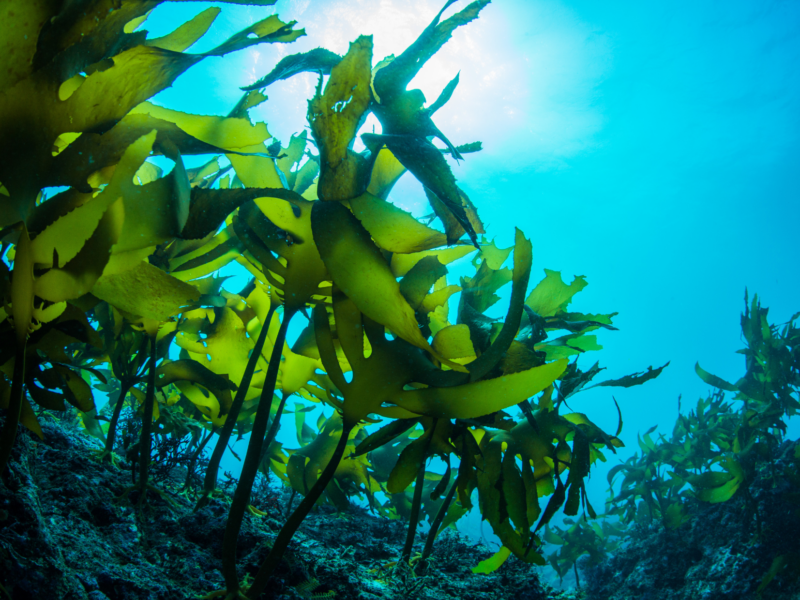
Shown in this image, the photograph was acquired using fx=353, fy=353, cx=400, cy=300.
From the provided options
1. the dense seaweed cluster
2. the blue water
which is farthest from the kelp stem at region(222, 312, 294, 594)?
the blue water

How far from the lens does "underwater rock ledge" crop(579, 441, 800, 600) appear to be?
252 cm

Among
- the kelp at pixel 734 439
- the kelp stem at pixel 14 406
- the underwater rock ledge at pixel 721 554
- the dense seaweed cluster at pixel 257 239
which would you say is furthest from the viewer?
the kelp at pixel 734 439

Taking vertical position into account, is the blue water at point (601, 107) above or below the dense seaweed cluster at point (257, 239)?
above

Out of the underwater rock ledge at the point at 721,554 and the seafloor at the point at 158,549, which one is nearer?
the seafloor at the point at 158,549

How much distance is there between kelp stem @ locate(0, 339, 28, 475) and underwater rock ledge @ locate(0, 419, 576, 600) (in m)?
A: 0.13

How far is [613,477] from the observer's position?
366 cm

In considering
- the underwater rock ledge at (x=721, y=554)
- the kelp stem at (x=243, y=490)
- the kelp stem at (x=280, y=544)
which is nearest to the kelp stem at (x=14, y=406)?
the kelp stem at (x=243, y=490)

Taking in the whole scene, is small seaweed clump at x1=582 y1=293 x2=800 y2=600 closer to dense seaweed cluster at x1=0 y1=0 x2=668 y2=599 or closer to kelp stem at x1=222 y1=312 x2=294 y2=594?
dense seaweed cluster at x1=0 y1=0 x2=668 y2=599

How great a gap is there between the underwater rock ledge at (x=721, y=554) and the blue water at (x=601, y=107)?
38.6 ft

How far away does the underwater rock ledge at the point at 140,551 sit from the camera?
23.0 inches

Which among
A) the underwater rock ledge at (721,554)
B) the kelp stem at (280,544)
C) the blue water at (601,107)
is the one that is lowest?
the underwater rock ledge at (721,554)

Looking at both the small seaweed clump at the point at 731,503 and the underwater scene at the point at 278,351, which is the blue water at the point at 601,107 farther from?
the underwater scene at the point at 278,351

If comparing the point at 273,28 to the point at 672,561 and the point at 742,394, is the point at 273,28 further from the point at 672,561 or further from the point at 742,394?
the point at 742,394

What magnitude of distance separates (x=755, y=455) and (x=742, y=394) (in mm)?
958
